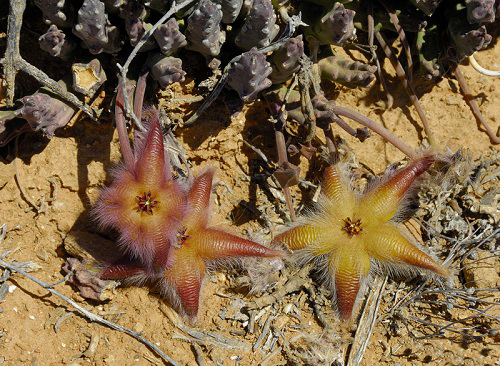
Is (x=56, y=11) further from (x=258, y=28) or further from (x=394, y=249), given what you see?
(x=394, y=249)

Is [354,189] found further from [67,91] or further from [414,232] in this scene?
[67,91]

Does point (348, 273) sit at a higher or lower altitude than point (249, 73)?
lower

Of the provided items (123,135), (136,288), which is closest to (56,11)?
(123,135)

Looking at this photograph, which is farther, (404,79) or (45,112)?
(404,79)

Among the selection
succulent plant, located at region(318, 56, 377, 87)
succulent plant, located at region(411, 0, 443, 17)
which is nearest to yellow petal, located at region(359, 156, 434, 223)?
succulent plant, located at region(318, 56, 377, 87)

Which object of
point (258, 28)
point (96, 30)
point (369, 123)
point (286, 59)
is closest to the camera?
point (96, 30)

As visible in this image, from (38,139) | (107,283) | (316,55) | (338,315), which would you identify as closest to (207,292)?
(107,283)
